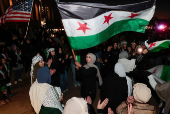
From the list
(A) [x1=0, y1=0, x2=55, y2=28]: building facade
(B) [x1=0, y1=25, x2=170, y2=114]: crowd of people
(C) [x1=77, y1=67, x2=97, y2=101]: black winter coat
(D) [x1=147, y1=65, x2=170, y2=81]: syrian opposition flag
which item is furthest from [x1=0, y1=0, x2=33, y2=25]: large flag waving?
(A) [x1=0, y1=0, x2=55, y2=28]: building facade

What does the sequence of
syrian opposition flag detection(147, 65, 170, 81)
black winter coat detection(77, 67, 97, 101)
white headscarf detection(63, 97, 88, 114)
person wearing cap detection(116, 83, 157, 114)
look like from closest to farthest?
white headscarf detection(63, 97, 88, 114) → person wearing cap detection(116, 83, 157, 114) → syrian opposition flag detection(147, 65, 170, 81) → black winter coat detection(77, 67, 97, 101)

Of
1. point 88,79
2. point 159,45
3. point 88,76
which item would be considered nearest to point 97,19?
point 88,76

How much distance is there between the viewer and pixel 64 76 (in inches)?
219

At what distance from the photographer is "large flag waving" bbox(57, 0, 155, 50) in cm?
296

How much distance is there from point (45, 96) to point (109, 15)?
2549mm

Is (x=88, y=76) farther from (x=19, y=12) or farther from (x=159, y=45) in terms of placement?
(x=19, y=12)

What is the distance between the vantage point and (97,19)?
3209 millimetres

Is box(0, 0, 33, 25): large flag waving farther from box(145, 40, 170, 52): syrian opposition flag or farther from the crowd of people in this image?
box(145, 40, 170, 52): syrian opposition flag

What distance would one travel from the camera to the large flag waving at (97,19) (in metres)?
2.96

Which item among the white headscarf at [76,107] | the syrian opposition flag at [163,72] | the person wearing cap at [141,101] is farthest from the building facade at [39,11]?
the person wearing cap at [141,101]

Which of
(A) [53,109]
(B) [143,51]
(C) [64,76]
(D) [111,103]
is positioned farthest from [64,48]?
(A) [53,109]

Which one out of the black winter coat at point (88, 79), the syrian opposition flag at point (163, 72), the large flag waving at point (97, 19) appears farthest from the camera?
the black winter coat at point (88, 79)

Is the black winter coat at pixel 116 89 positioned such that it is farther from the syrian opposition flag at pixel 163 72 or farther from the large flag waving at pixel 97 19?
the syrian opposition flag at pixel 163 72

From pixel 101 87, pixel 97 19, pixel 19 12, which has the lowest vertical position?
pixel 101 87
